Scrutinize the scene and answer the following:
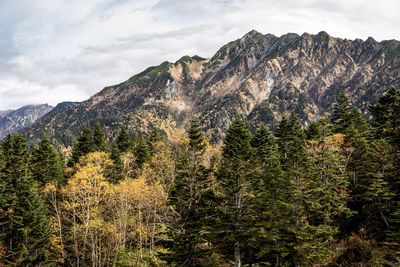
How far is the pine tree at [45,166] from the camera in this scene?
69688 mm

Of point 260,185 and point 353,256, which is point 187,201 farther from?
point 353,256

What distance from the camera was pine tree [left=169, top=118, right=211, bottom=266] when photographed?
4444 cm

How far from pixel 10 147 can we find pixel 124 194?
2424cm

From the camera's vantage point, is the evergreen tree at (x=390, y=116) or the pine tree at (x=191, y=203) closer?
the pine tree at (x=191, y=203)

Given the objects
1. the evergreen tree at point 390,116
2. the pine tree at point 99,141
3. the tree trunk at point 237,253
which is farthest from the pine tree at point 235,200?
the pine tree at point 99,141

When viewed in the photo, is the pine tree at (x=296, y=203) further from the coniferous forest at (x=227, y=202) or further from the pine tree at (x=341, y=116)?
the pine tree at (x=341, y=116)

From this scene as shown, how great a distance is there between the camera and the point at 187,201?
150 feet

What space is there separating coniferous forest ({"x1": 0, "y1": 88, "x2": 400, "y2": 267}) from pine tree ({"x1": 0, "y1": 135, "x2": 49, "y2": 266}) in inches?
6.1

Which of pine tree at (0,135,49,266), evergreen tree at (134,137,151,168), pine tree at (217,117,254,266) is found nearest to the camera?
pine tree at (217,117,254,266)

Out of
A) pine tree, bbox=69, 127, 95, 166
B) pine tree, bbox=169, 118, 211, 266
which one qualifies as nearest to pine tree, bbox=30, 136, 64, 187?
pine tree, bbox=69, 127, 95, 166

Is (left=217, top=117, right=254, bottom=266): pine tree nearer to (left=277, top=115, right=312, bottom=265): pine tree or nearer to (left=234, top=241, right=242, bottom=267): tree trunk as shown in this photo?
(left=234, top=241, right=242, bottom=267): tree trunk

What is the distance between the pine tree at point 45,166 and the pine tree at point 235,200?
34.2 metres

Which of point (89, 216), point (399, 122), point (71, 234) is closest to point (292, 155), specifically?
point (399, 122)

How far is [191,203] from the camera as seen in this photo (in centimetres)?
4588
